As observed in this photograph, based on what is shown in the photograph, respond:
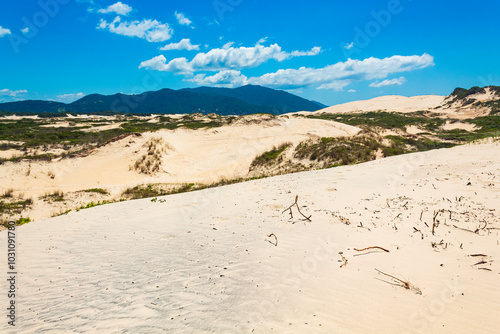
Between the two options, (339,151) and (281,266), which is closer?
(281,266)

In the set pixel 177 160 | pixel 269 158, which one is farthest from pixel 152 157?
pixel 269 158

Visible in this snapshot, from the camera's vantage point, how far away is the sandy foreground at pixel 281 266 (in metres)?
3.03

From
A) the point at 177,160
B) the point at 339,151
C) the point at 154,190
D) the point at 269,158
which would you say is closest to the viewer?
the point at 154,190

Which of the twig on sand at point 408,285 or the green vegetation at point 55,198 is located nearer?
the twig on sand at point 408,285

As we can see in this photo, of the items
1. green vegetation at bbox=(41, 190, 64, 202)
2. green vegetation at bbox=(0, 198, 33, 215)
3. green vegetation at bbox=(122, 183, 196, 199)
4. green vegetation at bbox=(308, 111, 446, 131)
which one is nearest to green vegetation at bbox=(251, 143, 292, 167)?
green vegetation at bbox=(122, 183, 196, 199)

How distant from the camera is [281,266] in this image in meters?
4.17

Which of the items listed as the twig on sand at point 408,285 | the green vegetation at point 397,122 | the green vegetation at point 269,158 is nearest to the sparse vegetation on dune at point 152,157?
the green vegetation at point 269,158

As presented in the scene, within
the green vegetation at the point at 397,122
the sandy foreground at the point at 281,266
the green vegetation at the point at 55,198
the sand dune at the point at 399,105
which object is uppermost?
the sand dune at the point at 399,105

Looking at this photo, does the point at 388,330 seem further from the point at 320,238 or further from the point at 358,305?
the point at 320,238

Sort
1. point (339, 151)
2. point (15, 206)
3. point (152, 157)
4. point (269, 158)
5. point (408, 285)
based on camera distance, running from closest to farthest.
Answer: point (408, 285) → point (15, 206) → point (339, 151) → point (269, 158) → point (152, 157)

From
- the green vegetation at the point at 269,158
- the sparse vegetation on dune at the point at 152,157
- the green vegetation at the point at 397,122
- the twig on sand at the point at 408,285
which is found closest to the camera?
the twig on sand at the point at 408,285

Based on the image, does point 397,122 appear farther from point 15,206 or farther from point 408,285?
point 15,206

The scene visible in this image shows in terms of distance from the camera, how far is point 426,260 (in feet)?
13.0

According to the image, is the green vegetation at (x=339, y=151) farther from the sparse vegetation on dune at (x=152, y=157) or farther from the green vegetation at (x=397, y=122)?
the green vegetation at (x=397, y=122)
